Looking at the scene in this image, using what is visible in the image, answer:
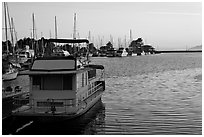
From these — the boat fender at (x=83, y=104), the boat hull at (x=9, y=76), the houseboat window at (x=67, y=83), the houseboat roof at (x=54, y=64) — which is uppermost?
the houseboat roof at (x=54, y=64)

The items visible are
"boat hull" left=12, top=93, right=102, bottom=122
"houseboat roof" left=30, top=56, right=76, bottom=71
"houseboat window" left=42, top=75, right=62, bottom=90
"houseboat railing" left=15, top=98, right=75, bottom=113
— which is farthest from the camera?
"houseboat roof" left=30, top=56, right=76, bottom=71

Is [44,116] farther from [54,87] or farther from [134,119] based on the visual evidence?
[134,119]

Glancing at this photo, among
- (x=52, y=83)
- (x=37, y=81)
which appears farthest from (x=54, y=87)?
(x=37, y=81)

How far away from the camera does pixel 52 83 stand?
14.8 metres

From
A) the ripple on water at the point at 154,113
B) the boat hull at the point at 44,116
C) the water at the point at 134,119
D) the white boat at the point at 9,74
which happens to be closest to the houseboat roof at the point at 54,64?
the boat hull at the point at 44,116

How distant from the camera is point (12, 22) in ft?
132

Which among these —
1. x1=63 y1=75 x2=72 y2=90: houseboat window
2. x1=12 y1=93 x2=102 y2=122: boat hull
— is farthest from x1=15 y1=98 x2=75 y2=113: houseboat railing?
x1=63 y1=75 x2=72 y2=90: houseboat window

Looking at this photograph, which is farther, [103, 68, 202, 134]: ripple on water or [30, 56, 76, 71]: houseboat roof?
[103, 68, 202, 134]: ripple on water

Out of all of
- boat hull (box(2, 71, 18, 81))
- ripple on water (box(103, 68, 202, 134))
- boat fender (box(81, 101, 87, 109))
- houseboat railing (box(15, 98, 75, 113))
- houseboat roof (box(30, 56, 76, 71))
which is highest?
houseboat roof (box(30, 56, 76, 71))

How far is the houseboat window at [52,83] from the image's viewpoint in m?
14.7

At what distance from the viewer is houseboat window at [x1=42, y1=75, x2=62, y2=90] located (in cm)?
1473

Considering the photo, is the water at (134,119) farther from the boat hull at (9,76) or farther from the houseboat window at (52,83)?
the boat hull at (9,76)

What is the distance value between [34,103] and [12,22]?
92.2 ft

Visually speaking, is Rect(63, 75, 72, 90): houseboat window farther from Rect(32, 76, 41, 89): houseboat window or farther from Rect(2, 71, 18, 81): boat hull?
Rect(2, 71, 18, 81): boat hull
